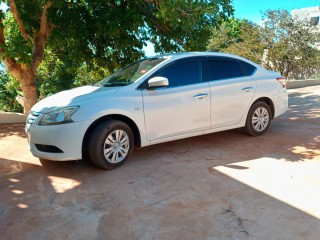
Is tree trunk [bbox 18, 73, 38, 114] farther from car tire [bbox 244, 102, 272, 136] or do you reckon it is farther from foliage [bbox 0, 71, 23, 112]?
foliage [bbox 0, 71, 23, 112]

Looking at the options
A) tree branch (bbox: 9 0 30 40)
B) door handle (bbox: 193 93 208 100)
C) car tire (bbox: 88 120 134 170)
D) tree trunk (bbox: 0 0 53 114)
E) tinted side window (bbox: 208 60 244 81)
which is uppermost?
tree branch (bbox: 9 0 30 40)

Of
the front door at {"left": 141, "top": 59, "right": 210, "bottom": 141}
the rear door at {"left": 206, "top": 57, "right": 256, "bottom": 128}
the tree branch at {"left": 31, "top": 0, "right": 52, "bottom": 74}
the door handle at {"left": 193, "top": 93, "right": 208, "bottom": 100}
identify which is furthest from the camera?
the tree branch at {"left": 31, "top": 0, "right": 52, "bottom": 74}

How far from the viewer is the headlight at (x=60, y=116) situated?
4.36 m

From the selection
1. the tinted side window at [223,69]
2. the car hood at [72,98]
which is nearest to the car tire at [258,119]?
the tinted side window at [223,69]

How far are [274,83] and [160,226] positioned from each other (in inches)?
173

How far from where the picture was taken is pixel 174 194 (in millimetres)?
3826

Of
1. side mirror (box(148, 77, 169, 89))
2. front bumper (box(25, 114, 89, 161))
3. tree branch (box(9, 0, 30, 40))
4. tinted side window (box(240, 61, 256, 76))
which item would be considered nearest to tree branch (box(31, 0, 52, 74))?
tree branch (box(9, 0, 30, 40))

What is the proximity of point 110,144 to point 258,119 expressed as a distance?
10.5ft

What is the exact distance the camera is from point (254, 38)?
67.1ft

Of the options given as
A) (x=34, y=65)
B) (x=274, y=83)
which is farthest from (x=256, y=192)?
(x=34, y=65)

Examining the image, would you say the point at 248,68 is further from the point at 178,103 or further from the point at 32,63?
the point at 32,63

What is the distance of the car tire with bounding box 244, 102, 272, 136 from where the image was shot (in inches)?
241

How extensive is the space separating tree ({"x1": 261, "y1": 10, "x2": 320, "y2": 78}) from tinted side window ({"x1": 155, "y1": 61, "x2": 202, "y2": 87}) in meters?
16.1

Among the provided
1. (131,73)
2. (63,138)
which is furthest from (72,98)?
(131,73)
